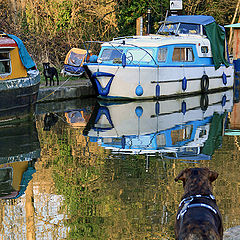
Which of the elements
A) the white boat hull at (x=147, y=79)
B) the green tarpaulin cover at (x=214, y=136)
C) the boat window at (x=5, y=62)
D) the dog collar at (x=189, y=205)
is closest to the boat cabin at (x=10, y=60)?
the boat window at (x=5, y=62)

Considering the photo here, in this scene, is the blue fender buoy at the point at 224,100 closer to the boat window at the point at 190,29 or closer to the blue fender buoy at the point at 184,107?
the blue fender buoy at the point at 184,107

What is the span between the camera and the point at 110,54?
20.2 m

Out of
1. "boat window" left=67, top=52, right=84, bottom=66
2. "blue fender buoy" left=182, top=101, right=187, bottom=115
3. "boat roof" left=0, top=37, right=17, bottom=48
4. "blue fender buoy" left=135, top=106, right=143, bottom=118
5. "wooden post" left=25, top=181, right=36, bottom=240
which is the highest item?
Result: "boat roof" left=0, top=37, right=17, bottom=48

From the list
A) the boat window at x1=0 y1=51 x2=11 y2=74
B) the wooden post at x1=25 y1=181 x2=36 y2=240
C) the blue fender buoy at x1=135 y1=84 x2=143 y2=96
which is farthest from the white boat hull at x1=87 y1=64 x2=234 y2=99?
the wooden post at x1=25 y1=181 x2=36 y2=240

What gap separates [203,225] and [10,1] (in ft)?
82.3

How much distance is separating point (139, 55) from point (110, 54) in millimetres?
1120

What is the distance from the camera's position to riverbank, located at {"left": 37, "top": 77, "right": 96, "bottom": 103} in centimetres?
1900

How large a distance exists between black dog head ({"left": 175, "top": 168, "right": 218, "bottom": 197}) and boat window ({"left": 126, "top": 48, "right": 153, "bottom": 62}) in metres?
14.1

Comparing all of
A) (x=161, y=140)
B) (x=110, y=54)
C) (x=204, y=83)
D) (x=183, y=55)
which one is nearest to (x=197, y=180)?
(x=161, y=140)

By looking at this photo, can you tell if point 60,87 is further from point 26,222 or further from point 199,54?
point 26,222

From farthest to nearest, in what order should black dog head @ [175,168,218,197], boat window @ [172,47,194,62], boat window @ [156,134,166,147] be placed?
boat window @ [172,47,194,62], boat window @ [156,134,166,147], black dog head @ [175,168,218,197]

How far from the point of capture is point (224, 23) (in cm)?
3388

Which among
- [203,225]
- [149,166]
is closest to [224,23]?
[149,166]

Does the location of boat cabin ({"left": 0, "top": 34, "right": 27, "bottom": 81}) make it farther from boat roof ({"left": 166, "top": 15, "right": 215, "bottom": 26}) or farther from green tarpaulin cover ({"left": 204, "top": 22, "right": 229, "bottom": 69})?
green tarpaulin cover ({"left": 204, "top": 22, "right": 229, "bottom": 69})
